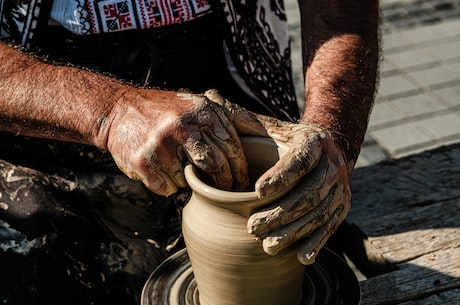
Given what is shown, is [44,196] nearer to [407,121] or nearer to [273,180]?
[273,180]

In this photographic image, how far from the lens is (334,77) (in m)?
2.10

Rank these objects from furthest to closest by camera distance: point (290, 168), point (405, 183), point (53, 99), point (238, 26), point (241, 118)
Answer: point (405, 183)
point (238, 26)
point (53, 99)
point (241, 118)
point (290, 168)

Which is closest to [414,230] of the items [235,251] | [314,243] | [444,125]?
[314,243]

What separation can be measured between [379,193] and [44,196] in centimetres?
99

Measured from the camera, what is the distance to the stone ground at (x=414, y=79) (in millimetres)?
3723

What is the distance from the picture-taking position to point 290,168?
5.15 ft

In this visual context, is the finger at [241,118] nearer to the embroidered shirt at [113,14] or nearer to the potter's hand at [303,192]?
the potter's hand at [303,192]

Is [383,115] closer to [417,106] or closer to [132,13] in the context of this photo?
[417,106]

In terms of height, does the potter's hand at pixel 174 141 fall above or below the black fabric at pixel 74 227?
above

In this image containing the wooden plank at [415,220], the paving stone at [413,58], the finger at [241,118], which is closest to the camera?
the finger at [241,118]

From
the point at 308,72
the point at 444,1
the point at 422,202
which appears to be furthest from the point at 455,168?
the point at 444,1

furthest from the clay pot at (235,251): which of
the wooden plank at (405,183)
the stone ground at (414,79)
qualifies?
the stone ground at (414,79)

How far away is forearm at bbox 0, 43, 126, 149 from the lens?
5.86 ft

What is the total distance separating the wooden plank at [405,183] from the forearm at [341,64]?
0.38 metres
